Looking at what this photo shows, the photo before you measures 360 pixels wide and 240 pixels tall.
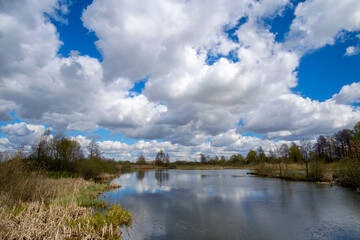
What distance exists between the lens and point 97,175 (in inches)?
1387

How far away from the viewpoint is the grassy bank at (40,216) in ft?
22.9

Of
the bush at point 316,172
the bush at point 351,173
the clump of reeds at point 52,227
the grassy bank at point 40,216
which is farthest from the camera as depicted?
the bush at point 316,172

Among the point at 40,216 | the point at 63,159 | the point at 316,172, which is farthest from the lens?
the point at 63,159

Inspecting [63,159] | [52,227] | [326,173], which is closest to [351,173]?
[326,173]

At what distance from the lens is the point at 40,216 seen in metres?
8.42

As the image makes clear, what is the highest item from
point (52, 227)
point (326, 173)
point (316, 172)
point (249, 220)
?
point (52, 227)

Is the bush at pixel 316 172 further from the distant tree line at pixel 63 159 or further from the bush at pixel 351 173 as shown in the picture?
the distant tree line at pixel 63 159

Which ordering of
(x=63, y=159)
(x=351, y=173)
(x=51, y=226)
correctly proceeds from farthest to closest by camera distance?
(x=63, y=159), (x=351, y=173), (x=51, y=226)

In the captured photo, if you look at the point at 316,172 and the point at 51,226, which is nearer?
the point at 51,226

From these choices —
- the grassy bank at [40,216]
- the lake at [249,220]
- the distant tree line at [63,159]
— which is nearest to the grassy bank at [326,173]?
the lake at [249,220]

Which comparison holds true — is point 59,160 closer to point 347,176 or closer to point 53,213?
point 53,213

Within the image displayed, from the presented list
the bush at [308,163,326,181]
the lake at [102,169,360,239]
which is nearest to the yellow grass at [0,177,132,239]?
the lake at [102,169,360,239]

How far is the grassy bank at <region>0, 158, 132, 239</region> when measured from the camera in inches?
275

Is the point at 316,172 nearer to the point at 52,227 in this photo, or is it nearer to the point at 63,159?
the point at 52,227
